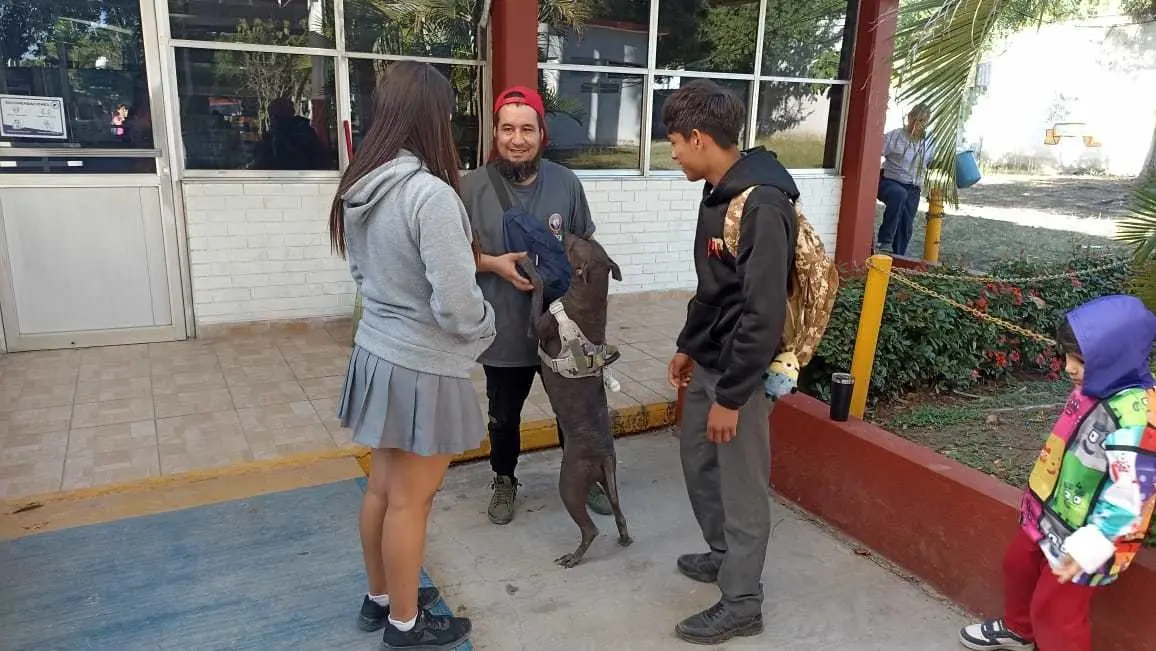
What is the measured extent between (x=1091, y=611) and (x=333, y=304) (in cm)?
510

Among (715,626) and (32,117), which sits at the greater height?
(32,117)

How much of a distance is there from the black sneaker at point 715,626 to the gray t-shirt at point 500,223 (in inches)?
45.6

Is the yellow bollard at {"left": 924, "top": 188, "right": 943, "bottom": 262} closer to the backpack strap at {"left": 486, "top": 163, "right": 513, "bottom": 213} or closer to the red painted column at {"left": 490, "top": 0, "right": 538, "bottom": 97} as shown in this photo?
the red painted column at {"left": 490, "top": 0, "right": 538, "bottom": 97}

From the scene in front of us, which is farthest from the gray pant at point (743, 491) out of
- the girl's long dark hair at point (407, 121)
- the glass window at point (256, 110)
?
the glass window at point (256, 110)

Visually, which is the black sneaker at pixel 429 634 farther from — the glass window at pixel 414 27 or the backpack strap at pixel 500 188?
the glass window at pixel 414 27

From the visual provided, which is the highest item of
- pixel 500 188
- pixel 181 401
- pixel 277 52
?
pixel 277 52

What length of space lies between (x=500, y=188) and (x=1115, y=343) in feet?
6.82

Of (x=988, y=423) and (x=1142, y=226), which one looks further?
(x=988, y=423)

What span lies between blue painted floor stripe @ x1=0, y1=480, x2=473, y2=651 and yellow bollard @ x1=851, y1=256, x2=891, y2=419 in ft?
6.71

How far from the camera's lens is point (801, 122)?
26.3ft

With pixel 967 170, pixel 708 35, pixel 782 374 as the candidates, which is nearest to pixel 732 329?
pixel 782 374

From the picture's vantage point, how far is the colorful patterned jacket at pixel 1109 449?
211 centimetres

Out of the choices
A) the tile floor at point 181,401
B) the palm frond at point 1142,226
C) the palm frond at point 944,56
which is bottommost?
the tile floor at point 181,401

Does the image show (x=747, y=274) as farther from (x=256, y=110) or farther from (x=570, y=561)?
(x=256, y=110)
